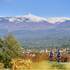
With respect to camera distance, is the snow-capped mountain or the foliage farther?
the snow-capped mountain

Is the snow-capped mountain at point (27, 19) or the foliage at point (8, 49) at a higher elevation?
the snow-capped mountain at point (27, 19)

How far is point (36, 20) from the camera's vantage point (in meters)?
74.9

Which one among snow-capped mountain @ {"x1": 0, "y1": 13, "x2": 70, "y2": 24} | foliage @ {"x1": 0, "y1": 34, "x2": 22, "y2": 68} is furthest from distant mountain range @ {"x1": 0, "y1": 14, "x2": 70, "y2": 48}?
foliage @ {"x1": 0, "y1": 34, "x2": 22, "y2": 68}

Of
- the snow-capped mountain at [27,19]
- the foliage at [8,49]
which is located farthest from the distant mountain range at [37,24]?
the foliage at [8,49]

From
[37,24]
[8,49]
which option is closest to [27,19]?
[37,24]

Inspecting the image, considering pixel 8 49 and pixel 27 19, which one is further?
pixel 27 19

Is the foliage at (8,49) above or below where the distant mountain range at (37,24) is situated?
below

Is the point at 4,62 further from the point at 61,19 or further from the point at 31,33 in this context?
the point at 61,19

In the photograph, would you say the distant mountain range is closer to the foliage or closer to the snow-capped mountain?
the snow-capped mountain

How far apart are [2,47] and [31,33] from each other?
52.1 metres

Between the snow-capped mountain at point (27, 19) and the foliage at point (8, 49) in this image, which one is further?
the snow-capped mountain at point (27, 19)

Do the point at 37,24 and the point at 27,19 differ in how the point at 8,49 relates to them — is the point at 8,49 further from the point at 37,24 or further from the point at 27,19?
the point at 37,24

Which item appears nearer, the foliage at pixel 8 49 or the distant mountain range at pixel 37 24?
the foliage at pixel 8 49

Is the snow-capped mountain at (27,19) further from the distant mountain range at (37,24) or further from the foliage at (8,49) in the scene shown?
the foliage at (8,49)
